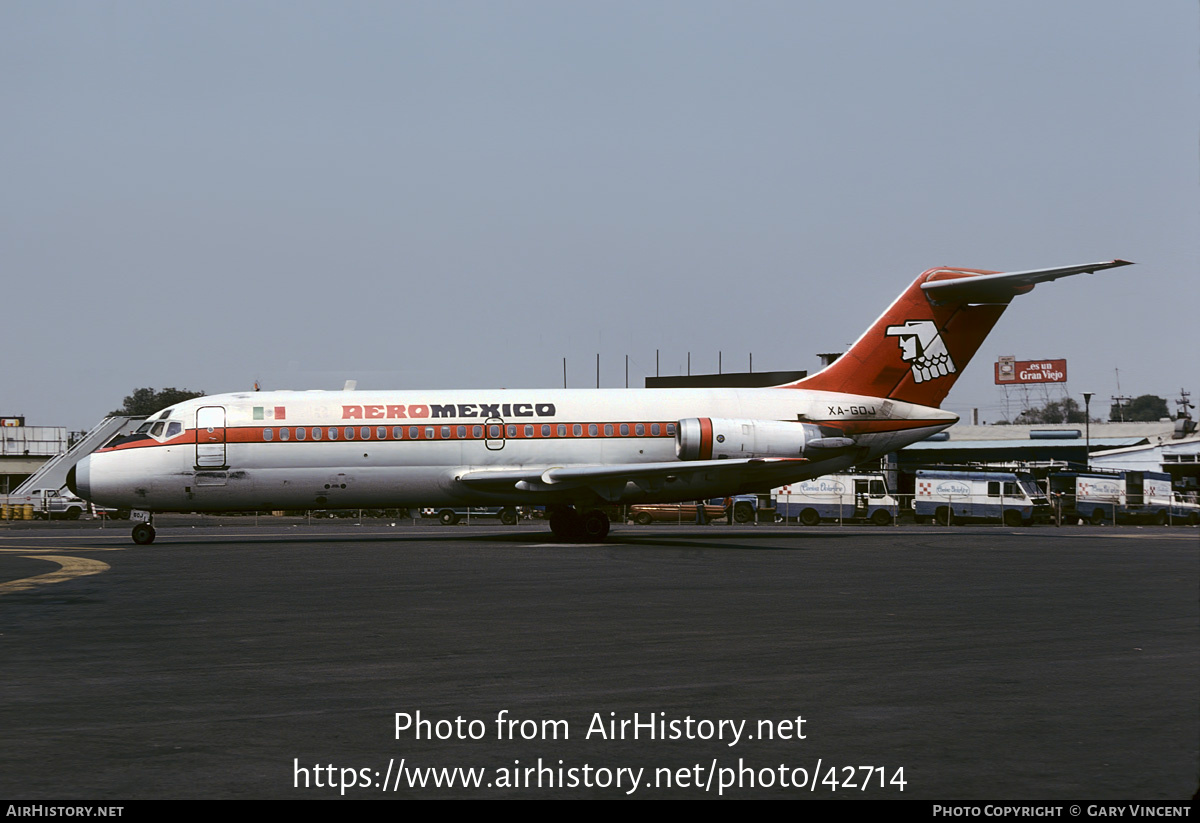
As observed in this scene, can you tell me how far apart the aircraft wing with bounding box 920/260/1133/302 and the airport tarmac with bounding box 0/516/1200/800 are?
1575 cm

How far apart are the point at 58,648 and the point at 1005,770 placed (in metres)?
8.29

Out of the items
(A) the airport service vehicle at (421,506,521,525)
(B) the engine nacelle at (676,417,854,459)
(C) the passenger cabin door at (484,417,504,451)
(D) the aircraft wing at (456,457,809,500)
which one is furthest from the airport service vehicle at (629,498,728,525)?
(C) the passenger cabin door at (484,417,504,451)

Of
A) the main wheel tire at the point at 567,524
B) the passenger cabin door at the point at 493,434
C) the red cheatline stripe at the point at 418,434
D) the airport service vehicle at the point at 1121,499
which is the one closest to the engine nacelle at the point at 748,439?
the red cheatline stripe at the point at 418,434

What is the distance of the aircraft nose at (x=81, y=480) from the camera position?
29484mm

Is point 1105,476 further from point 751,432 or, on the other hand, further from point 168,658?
point 168,658

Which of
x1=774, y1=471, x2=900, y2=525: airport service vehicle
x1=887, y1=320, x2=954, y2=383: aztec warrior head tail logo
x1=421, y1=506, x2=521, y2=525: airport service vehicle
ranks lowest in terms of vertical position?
x1=421, y1=506, x2=521, y2=525: airport service vehicle

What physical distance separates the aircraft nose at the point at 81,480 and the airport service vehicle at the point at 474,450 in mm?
37

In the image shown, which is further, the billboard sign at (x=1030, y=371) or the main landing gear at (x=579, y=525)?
the billboard sign at (x=1030, y=371)

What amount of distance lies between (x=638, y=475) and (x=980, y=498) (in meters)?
26.1

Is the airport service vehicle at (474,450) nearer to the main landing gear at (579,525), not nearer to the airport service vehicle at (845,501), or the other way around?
the main landing gear at (579,525)

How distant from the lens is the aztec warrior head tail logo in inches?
1272

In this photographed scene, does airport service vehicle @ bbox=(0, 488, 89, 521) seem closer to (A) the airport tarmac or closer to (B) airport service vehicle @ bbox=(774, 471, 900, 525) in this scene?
(B) airport service vehicle @ bbox=(774, 471, 900, 525)
